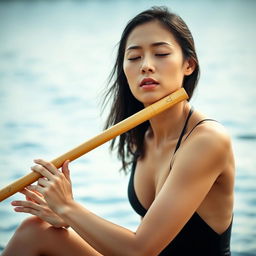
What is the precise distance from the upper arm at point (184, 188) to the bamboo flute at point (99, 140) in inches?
8.4

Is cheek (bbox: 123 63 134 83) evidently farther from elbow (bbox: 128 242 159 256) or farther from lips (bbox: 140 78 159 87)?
elbow (bbox: 128 242 159 256)

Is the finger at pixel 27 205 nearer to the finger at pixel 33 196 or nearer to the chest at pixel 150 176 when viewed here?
the finger at pixel 33 196

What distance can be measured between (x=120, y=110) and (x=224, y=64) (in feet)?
23.1

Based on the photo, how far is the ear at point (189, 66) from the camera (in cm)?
285

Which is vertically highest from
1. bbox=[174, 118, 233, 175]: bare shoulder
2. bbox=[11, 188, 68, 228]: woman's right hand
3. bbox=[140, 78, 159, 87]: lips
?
bbox=[140, 78, 159, 87]: lips

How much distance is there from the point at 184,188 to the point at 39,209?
2.20ft

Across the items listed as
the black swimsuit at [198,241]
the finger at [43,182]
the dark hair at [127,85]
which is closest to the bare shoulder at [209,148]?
the black swimsuit at [198,241]

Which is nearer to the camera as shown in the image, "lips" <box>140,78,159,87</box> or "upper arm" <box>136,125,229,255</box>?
"upper arm" <box>136,125,229,255</box>

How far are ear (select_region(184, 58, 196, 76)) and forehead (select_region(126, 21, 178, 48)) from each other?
0.12 metres

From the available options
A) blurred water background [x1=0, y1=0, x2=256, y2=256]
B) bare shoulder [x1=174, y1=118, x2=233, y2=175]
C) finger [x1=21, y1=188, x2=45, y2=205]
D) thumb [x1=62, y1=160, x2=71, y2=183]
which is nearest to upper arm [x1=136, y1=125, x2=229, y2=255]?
bare shoulder [x1=174, y1=118, x2=233, y2=175]

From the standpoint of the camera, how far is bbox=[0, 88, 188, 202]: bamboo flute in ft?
8.49

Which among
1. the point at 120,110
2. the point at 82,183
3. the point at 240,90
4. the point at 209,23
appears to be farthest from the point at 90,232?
the point at 209,23

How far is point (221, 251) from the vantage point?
268cm

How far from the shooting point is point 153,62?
268 centimetres
